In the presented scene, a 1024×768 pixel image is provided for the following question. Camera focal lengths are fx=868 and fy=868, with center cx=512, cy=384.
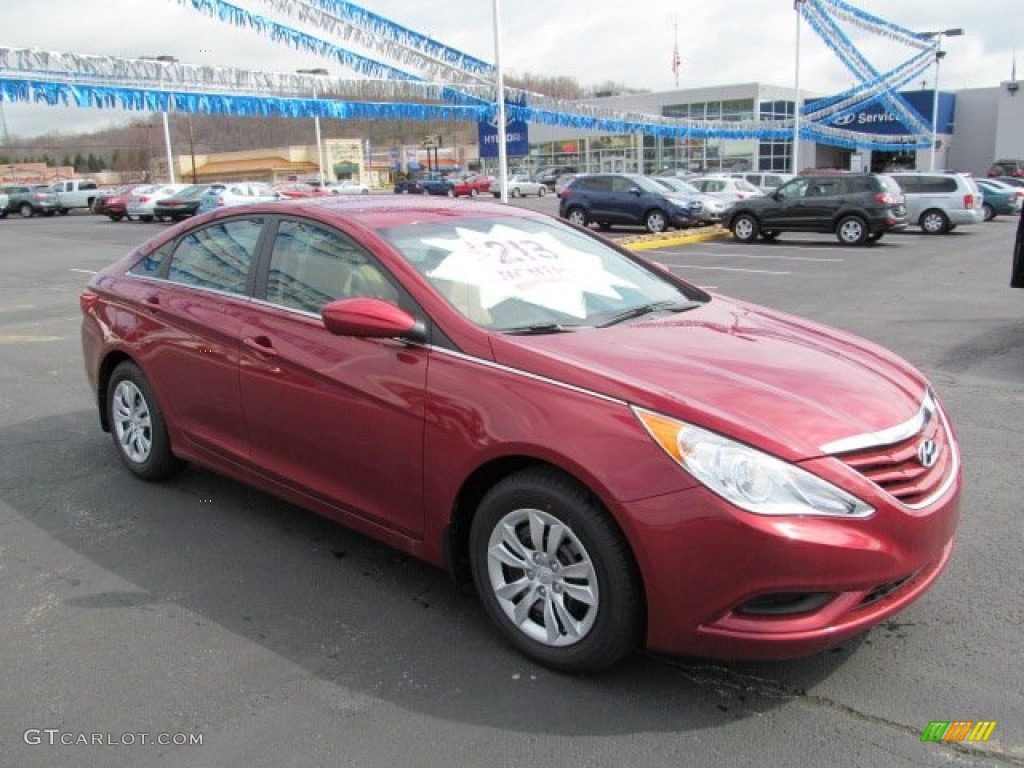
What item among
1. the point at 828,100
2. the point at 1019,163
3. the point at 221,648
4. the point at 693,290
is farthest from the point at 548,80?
the point at 1019,163

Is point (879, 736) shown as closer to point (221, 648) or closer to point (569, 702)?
point (569, 702)

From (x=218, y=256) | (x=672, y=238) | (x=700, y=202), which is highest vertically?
(x=218, y=256)

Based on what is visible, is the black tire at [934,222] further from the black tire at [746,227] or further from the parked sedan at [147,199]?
the parked sedan at [147,199]

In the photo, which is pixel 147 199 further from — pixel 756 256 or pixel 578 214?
pixel 756 256

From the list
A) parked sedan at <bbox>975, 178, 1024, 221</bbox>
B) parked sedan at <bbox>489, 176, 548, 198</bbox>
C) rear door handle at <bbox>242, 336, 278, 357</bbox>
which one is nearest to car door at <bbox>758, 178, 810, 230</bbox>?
parked sedan at <bbox>975, 178, 1024, 221</bbox>

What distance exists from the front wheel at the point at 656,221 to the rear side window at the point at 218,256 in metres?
19.4

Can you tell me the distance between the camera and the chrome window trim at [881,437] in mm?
2703

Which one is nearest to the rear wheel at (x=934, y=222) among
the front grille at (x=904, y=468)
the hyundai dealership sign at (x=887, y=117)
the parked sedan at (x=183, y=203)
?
the front grille at (x=904, y=468)

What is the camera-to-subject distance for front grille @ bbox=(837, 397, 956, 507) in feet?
8.95

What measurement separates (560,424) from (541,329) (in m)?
0.64

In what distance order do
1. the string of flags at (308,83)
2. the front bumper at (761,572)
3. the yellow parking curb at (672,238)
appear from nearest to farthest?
the front bumper at (761,572) < the string of flags at (308,83) < the yellow parking curb at (672,238)

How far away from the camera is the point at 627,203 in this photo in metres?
23.2

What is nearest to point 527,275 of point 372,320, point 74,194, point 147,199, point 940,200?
point 372,320

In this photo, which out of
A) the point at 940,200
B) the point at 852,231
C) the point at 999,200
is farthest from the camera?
the point at 999,200
